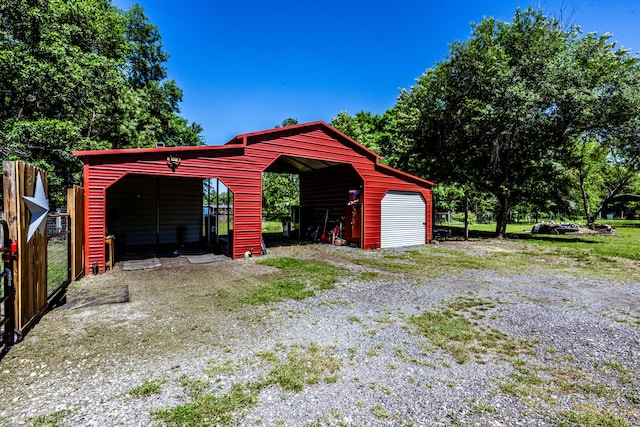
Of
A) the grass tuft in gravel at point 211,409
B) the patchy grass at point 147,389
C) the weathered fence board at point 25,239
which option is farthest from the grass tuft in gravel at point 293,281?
the weathered fence board at point 25,239

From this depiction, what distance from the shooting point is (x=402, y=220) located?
11852 mm

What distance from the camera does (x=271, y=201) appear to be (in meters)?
23.9

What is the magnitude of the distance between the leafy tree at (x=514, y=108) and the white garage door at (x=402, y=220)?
4037mm

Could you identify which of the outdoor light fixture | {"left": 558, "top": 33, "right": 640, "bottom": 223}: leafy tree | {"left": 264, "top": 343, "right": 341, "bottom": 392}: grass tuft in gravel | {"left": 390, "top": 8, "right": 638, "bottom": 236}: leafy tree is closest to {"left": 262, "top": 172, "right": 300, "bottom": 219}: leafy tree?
{"left": 390, "top": 8, "right": 638, "bottom": 236}: leafy tree

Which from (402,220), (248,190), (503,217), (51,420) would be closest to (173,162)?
(248,190)

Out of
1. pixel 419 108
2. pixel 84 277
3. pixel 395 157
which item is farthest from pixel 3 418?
pixel 395 157

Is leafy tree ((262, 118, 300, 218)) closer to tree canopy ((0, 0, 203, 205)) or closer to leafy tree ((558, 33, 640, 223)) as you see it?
tree canopy ((0, 0, 203, 205))

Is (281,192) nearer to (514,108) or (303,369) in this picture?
(514,108)

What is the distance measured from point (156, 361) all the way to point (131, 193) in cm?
979

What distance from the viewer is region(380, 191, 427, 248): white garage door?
11.4 metres

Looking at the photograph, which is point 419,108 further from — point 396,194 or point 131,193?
point 131,193

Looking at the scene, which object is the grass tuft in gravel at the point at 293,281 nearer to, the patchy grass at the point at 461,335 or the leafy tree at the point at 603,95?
the patchy grass at the point at 461,335

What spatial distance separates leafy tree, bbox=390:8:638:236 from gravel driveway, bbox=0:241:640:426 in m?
9.70

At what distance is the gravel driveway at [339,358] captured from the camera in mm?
2133
